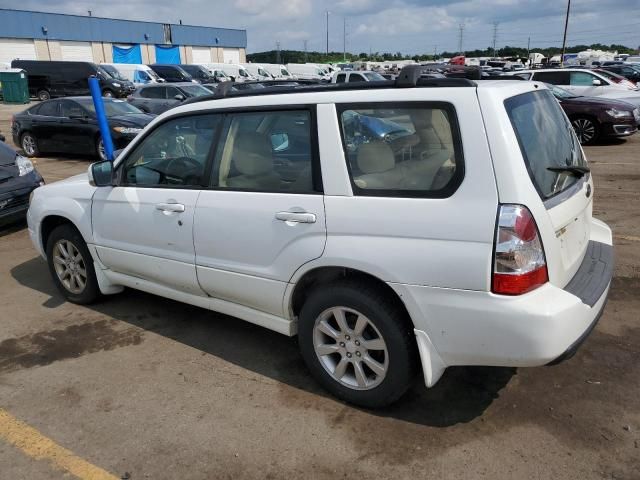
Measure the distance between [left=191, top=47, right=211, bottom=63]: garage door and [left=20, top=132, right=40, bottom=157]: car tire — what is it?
5475cm

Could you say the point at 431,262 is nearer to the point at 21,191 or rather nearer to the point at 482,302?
the point at 482,302

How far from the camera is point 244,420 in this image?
3.02m

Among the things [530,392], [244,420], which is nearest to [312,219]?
[244,420]

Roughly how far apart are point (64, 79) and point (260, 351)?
3295 cm

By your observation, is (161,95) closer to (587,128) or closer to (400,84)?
(587,128)

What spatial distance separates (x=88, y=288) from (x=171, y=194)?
1.46 meters

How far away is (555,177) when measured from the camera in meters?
2.78

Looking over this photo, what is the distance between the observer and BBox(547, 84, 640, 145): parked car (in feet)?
40.9

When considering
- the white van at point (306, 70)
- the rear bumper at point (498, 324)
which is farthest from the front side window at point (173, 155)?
the white van at point (306, 70)

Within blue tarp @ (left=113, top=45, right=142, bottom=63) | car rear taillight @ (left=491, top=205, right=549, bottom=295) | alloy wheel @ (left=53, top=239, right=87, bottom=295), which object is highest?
blue tarp @ (left=113, top=45, right=142, bottom=63)

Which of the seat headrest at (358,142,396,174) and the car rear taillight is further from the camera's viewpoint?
the seat headrest at (358,142,396,174)

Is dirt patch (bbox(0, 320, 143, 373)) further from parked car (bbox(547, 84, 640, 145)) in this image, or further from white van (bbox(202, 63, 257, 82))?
white van (bbox(202, 63, 257, 82))

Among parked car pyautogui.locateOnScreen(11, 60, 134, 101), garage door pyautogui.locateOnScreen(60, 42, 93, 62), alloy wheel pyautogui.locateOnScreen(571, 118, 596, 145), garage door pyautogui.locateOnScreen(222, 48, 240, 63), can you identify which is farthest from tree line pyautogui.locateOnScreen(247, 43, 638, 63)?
alloy wheel pyautogui.locateOnScreen(571, 118, 596, 145)

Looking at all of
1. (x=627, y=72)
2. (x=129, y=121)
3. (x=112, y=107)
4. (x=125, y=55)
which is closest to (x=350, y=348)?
(x=129, y=121)
